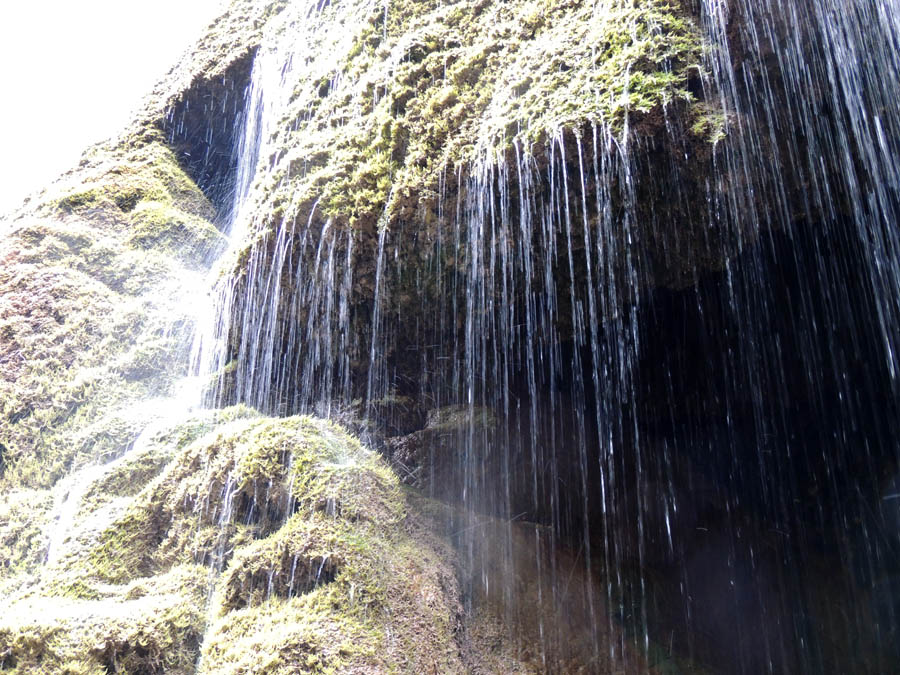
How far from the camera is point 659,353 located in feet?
19.4

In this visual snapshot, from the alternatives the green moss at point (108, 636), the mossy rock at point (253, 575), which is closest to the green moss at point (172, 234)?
the mossy rock at point (253, 575)

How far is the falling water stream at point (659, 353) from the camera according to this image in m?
4.23

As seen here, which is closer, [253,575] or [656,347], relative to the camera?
[253,575]

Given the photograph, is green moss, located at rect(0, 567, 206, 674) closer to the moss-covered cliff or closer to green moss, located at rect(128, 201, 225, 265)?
the moss-covered cliff

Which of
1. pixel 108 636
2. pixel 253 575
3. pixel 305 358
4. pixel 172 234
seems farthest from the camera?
pixel 172 234

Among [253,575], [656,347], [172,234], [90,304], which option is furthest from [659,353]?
[172,234]

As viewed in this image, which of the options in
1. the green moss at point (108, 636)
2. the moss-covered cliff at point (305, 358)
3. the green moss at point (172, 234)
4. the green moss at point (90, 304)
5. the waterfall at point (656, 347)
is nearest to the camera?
the green moss at point (108, 636)

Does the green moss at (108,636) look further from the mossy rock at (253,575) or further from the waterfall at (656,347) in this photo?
the waterfall at (656,347)

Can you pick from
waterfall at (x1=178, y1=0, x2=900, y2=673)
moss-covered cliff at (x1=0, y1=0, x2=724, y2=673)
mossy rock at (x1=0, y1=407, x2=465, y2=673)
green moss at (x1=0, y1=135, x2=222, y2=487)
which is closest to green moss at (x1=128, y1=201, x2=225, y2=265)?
green moss at (x1=0, y1=135, x2=222, y2=487)

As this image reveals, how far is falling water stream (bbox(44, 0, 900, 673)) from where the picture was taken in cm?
423

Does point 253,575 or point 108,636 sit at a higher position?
point 253,575

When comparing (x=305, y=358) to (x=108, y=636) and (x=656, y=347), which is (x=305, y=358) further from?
(x=656, y=347)

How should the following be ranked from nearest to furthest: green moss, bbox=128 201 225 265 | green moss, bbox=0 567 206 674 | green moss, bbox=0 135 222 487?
green moss, bbox=0 567 206 674
green moss, bbox=0 135 222 487
green moss, bbox=128 201 225 265

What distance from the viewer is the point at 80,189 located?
9062mm
